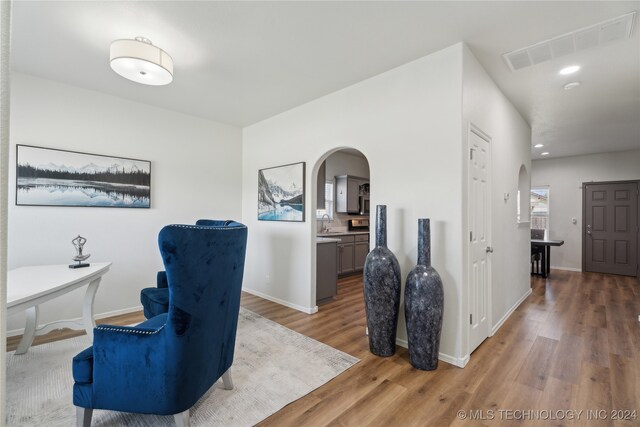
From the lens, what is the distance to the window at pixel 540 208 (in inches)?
297

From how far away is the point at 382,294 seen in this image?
2625 mm

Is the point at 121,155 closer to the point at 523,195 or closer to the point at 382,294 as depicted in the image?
the point at 382,294

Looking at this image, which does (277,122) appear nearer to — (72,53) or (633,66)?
(72,53)

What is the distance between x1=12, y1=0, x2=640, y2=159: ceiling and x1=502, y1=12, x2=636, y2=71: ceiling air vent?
3.0 inches

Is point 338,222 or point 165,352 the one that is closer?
point 165,352

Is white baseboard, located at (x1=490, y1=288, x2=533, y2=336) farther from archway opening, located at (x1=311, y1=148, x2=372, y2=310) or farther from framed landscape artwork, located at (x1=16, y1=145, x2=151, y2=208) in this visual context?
framed landscape artwork, located at (x1=16, y1=145, x2=151, y2=208)

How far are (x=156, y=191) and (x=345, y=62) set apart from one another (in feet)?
10.2

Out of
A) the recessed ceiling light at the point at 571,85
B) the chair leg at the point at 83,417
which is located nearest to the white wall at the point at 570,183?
the recessed ceiling light at the point at 571,85

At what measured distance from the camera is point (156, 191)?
4.17 metres

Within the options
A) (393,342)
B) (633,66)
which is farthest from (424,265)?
(633,66)

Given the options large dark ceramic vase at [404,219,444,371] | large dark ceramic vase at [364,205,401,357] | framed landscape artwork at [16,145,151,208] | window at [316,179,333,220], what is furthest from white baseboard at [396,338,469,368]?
window at [316,179,333,220]

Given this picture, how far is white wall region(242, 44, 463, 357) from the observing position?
8.45ft

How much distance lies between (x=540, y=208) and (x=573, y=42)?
253 inches

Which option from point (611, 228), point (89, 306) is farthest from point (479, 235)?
point (611, 228)
